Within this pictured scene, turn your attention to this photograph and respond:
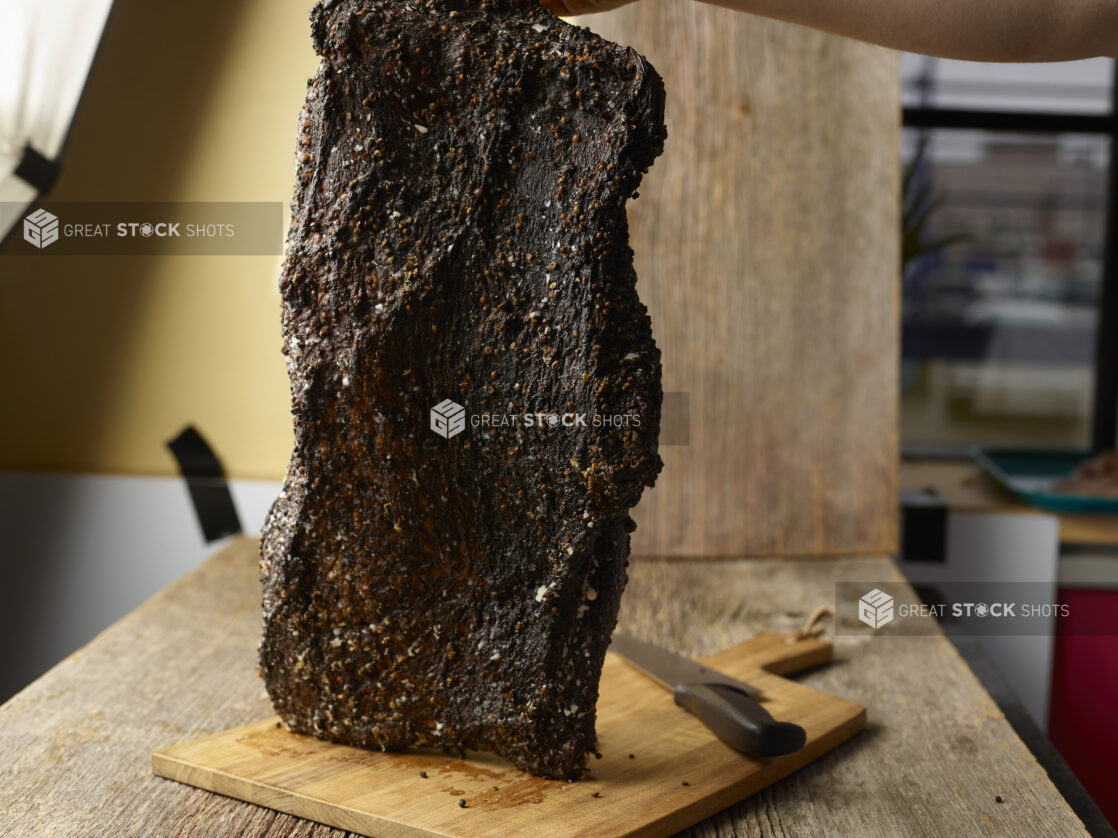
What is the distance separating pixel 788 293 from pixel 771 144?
0.94 ft

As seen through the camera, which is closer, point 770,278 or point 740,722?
point 740,722

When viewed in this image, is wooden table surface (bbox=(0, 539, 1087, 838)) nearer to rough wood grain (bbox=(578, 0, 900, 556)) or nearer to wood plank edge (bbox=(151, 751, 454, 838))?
wood plank edge (bbox=(151, 751, 454, 838))

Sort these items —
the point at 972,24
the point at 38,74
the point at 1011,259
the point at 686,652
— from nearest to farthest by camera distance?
the point at 972,24
the point at 686,652
the point at 38,74
the point at 1011,259

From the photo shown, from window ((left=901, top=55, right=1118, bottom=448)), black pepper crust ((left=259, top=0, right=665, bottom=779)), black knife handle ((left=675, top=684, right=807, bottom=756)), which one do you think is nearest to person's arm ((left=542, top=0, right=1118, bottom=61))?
black pepper crust ((left=259, top=0, right=665, bottom=779))

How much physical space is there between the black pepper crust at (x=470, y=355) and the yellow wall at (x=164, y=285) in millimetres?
974

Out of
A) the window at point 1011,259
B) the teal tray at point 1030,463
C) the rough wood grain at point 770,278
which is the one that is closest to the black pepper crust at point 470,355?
the rough wood grain at point 770,278

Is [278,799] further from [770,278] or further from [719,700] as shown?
[770,278]

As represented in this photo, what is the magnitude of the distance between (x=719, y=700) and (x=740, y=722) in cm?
6

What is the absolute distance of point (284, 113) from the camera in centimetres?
181

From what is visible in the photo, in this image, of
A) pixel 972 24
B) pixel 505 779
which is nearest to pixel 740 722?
pixel 505 779

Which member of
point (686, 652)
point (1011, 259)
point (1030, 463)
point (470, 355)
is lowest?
point (686, 652)

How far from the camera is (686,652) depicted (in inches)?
55.4

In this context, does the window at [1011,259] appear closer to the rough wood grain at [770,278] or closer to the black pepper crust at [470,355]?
the rough wood grain at [770,278]

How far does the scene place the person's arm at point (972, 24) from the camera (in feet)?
2.87
